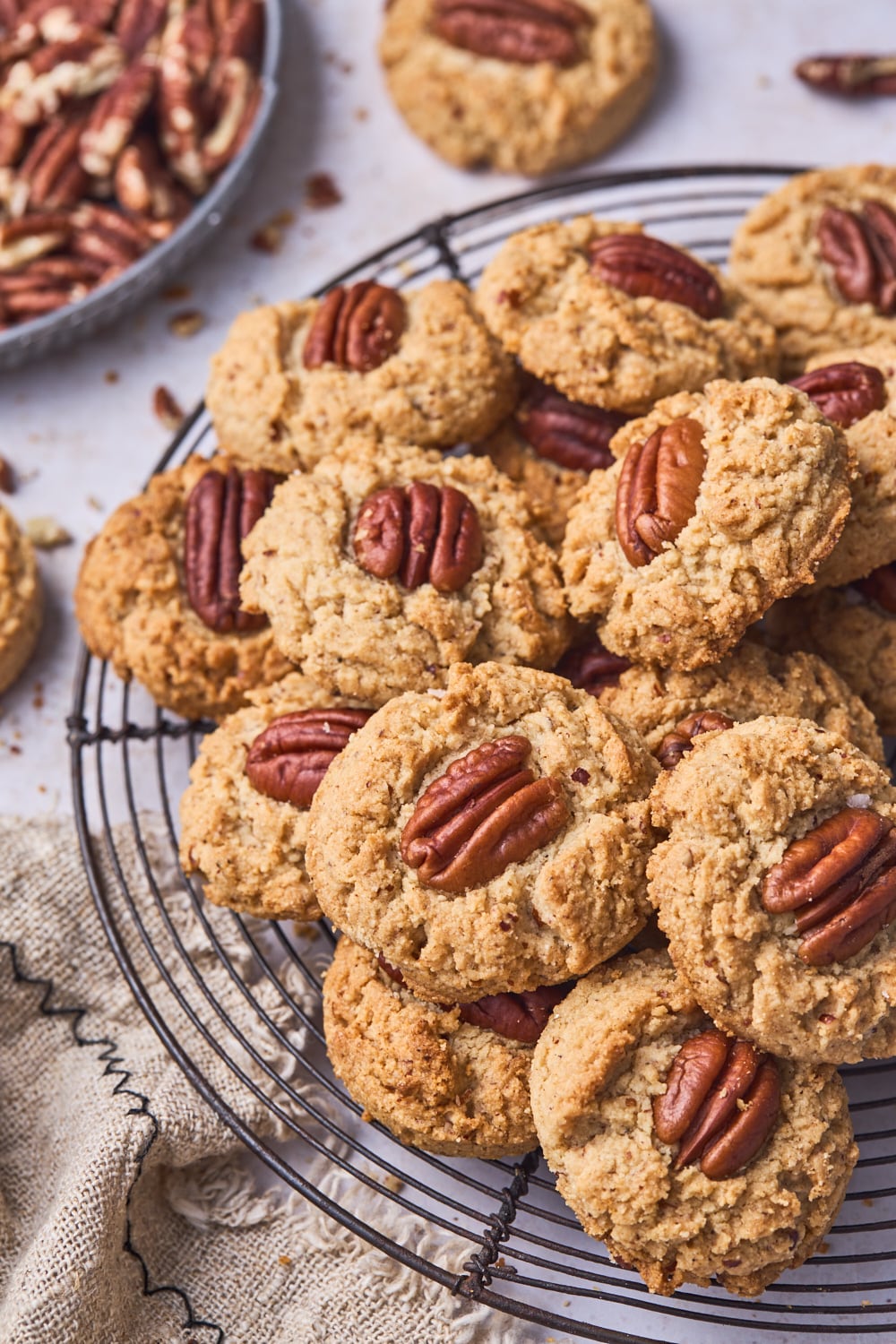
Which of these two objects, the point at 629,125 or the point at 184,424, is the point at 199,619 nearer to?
the point at 184,424

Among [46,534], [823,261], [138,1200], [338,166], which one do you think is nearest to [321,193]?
[338,166]

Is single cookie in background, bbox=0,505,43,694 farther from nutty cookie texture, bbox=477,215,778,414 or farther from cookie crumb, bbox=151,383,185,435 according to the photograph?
nutty cookie texture, bbox=477,215,778,414

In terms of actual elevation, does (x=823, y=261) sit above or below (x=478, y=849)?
above

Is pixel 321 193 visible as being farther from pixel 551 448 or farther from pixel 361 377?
pixel 551 448

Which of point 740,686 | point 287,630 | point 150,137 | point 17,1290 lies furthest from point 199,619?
point 150,137

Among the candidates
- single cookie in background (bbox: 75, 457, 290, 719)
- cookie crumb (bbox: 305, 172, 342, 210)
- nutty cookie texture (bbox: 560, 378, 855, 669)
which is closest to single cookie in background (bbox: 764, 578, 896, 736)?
nutty cookie texture (bbox: 560, 378, 855, 669)

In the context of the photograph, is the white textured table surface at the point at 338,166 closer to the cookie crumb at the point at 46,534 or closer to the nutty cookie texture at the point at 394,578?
the cookie crumb at the point at 46,534

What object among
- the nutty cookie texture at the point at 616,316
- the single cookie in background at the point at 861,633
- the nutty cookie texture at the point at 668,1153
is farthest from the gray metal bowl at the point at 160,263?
the nutty cookie texture at the point at 668,1153
